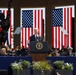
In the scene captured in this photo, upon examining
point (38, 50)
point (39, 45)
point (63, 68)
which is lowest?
point (63, 68)

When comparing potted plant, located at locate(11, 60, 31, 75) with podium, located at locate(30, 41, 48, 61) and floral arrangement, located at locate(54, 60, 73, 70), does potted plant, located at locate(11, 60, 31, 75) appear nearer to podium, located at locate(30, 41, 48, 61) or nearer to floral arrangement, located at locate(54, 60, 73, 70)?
podium, located at locate(30, 41, 48, 61)

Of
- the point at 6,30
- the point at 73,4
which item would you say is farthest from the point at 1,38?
the point at 73,4

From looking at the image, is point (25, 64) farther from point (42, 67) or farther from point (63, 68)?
point (63, 68)

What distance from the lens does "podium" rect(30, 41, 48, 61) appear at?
11592 millimetres

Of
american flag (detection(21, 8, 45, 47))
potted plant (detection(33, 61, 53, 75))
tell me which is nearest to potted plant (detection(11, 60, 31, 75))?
potted plant (detection(33, 61, 53, 75))

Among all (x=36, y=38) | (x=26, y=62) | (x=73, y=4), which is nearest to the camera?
(x=26, y=62)

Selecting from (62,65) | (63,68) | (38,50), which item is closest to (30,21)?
(38,50)

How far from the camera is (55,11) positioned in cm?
2842

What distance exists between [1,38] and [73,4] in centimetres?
662

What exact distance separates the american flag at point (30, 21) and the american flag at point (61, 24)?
124 cm

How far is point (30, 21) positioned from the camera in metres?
29.1

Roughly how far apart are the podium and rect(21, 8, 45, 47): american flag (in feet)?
55.8

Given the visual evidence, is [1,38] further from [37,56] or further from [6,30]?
[37,56]

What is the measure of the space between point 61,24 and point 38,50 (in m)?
16.7
